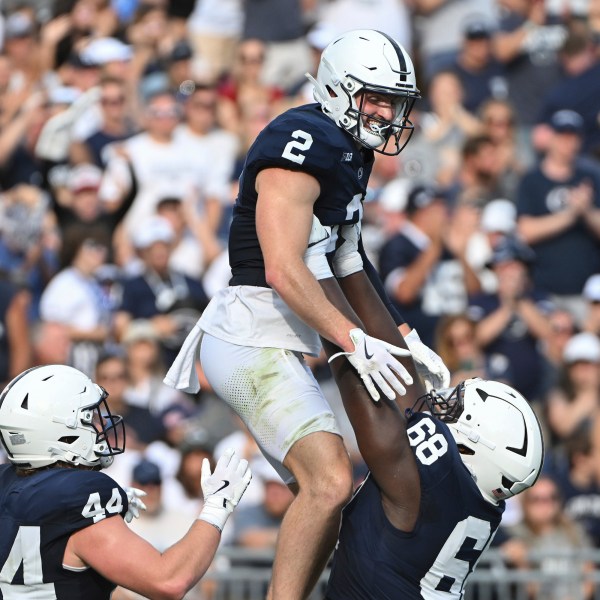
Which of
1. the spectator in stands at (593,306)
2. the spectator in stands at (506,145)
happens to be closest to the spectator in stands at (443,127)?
the spectator in stands at (506,145)

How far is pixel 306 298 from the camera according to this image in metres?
5.61

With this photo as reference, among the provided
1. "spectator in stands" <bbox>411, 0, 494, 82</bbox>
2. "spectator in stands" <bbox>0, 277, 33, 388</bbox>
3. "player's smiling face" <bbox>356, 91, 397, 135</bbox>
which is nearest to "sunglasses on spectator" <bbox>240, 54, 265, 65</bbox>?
"spectator in stands" <bbox>411, 0, 494, 82</bbox>

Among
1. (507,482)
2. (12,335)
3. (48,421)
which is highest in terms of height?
(48,421)

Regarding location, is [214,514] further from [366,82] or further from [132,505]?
[366,82]

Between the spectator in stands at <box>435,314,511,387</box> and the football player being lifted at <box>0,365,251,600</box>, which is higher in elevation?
the football player being lifted at <box>0,365,251,600</box>

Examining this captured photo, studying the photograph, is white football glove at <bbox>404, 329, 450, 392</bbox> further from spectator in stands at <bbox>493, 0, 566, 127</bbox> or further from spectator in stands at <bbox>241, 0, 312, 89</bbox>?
spectator in stands at <bbox>241, 0, 312, 89</bbox>

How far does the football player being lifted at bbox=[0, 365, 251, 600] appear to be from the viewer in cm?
502

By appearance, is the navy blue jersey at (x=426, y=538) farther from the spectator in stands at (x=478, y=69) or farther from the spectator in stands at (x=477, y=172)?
the spectator in stands at (x=478, y=69)

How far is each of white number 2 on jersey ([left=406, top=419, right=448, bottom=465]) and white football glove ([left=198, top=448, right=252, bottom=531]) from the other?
0.62m

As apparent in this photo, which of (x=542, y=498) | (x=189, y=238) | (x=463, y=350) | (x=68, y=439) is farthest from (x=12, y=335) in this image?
(x=68, y=439)

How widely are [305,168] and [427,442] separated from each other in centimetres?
113

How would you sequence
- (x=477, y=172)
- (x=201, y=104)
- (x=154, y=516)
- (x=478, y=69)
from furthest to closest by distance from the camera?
(x=478, y=69) < (x=201, y=104) < (x=477, y=172) < (x=154, y=516)

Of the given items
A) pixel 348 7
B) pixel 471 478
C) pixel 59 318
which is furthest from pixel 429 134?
pixel 471 478

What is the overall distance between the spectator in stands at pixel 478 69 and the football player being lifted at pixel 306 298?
253 inches
